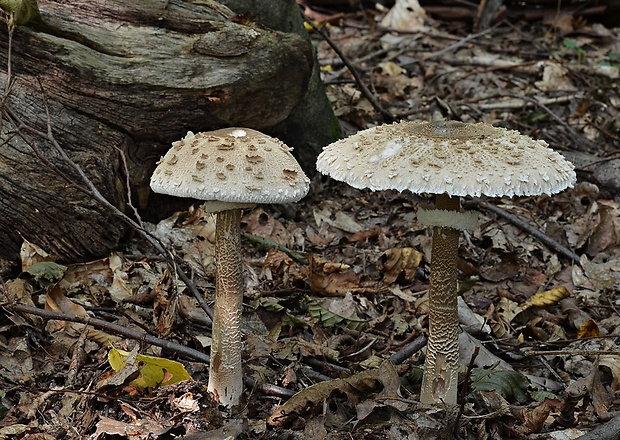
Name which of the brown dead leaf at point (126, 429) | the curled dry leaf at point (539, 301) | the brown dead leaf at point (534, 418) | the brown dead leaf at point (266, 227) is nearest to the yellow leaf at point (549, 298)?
the curled dry leaf at point (539, 301)

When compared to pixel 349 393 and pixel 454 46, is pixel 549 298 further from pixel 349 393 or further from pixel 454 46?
pixel 454 46

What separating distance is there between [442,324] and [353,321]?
1.05 m

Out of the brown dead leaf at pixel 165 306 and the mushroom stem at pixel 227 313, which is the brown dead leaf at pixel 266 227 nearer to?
the brown dead leaf at pixel 165 306

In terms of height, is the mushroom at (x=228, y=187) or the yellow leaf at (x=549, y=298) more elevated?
the mushroom at (x=228, y=187)

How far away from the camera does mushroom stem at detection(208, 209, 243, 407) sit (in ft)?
11.4

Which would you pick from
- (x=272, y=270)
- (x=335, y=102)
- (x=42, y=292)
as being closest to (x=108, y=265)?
(x=42, y=292)

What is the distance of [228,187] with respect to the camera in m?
2.97

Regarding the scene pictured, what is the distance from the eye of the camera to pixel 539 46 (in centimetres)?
957

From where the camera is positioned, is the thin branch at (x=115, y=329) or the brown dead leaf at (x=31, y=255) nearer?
the thin branch at (x=115, y=329)

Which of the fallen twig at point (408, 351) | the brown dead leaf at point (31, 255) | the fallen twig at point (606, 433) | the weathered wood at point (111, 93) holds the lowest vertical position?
the fallen twig at point (408, 351)

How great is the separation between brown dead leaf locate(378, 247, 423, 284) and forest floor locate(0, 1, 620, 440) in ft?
0.04

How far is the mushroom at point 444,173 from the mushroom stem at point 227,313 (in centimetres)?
63

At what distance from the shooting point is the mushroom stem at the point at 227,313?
346 centimetres

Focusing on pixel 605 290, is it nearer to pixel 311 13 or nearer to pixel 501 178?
pixel 501 178
